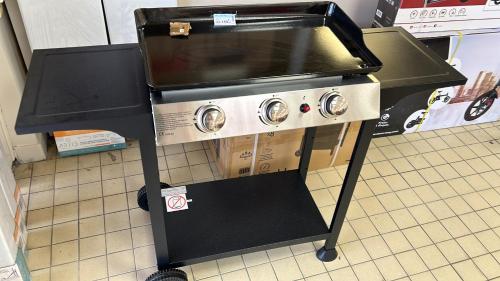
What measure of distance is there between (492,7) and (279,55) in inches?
54.6

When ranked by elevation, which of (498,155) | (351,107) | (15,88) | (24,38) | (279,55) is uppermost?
(279,55)

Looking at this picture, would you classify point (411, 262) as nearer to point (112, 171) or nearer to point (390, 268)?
point (390, 268)

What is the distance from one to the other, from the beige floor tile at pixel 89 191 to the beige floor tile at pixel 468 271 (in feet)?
5.26

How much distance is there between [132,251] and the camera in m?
1.66

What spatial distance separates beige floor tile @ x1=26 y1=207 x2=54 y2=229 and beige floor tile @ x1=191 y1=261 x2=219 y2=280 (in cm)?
67

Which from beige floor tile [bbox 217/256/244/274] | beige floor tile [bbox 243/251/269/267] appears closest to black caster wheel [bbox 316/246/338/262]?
beige floor tile [bbox 243/251/269/267]

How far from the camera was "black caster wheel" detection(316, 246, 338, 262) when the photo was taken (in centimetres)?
167

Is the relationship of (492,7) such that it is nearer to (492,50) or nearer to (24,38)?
(492,50)

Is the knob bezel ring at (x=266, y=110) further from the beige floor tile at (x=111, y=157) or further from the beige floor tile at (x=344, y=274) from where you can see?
the beige floor tile at (x=111, y=157)

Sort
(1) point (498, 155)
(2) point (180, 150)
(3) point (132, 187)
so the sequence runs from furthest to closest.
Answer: (1) point (498, 155), (2) point (180, 150), (3) point (132, 187)

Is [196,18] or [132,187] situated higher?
[196,18]

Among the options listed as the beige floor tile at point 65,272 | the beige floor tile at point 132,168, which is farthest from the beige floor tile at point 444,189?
the beige floor tile at point 65,272

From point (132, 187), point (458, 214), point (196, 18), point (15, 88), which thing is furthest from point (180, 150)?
point (458, 214)

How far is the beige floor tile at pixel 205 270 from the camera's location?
1598 millimetres
